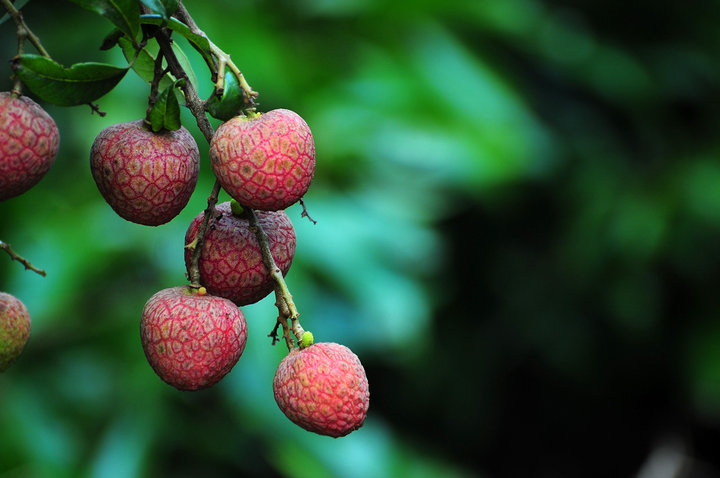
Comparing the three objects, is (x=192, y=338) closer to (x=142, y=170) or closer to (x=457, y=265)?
(x=142, y=170)

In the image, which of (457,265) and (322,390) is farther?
(457,265)

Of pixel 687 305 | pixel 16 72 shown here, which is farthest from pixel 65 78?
pixel 687 305

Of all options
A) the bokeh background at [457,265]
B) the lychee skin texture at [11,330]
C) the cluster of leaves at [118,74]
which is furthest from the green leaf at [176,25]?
the bokeh background at [457,265]

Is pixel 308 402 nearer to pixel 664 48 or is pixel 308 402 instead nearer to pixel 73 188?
pixel 73 188

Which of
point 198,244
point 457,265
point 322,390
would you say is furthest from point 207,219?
point 457,265

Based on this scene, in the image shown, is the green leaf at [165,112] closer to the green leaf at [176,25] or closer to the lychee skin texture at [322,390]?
the green leaf at [176,25]
